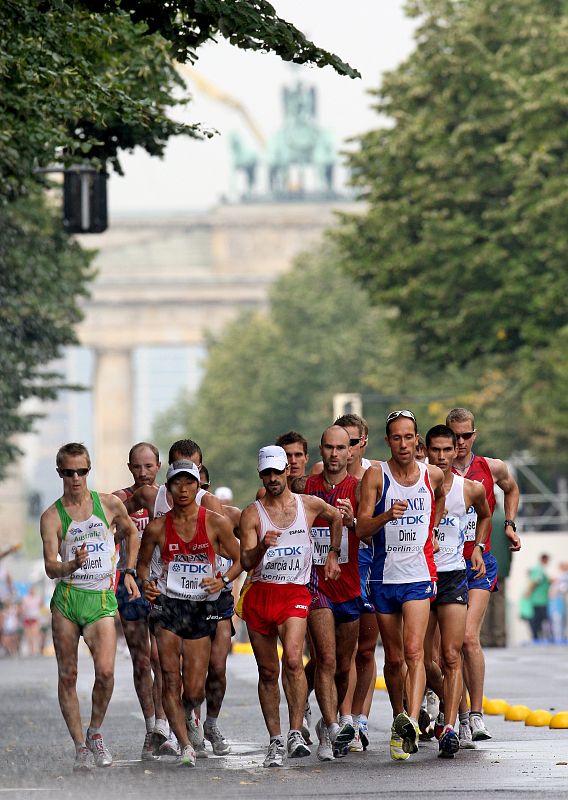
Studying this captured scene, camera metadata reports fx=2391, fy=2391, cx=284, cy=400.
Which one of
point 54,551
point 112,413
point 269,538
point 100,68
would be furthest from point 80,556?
point 112,413

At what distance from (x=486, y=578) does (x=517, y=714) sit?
2457 mm

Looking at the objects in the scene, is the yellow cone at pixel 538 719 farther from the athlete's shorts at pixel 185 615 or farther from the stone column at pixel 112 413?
the stone column at pixel 112 413

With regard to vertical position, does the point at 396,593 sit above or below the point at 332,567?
below

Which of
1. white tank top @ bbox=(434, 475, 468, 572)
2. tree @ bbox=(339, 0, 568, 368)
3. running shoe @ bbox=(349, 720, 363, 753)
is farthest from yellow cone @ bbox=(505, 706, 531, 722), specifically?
tree @ bbox=(339, 0, 568, 368)

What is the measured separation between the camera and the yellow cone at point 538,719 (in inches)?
612

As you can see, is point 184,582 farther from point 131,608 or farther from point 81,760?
point 131,608

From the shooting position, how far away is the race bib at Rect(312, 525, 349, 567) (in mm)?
13039

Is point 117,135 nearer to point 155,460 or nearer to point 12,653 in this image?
point 155,460

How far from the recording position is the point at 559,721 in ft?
50.1

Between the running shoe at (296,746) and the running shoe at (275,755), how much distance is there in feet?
0.53

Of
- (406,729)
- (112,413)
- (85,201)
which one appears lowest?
(406,729)

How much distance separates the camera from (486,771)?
12.0 meters

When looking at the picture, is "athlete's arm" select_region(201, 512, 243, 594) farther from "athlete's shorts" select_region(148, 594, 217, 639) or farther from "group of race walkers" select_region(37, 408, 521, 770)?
"athlete's shorts" select_region(148, 594, 217, 639)

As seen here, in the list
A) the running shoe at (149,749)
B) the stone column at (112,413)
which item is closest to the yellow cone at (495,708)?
the running shoe at (149,749)
